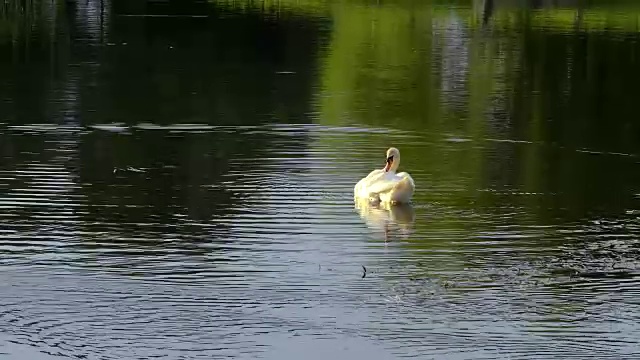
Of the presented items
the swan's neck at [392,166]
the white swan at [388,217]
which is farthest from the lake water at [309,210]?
the swan's neck at [392,166]

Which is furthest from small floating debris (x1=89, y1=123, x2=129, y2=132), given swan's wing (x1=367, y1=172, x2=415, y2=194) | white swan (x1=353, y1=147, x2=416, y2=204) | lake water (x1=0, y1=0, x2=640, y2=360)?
swan's wing (x1=367, y1=172, x2=415, y2=194)

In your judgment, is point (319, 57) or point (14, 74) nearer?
point (14, 74)

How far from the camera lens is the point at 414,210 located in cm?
1777

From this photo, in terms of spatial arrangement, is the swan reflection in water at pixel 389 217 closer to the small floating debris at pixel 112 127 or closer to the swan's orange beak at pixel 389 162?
the swan's orange beak at pixel 389 162

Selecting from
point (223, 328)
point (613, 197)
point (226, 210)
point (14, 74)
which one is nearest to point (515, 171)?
point (613, 197)

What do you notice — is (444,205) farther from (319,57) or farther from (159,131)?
(319,57)

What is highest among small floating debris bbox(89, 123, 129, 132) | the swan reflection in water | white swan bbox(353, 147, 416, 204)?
white swan bbox(353, 147, 416, 204)

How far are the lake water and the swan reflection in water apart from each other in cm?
5

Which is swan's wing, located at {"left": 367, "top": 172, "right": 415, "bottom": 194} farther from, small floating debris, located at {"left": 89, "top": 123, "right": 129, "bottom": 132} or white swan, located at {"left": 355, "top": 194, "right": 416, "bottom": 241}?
small floating debris, located at {"left": 89, "top": 123, "right": 129, "bottom": 132}

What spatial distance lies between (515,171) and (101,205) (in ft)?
18.7

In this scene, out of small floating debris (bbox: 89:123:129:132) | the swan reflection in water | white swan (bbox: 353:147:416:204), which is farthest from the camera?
small floating debris (bbox: 89:123:129:132)

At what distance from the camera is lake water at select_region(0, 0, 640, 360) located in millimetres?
12305

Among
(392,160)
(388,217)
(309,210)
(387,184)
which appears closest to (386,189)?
(387,184)

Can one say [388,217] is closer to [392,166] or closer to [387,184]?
[387,184]
